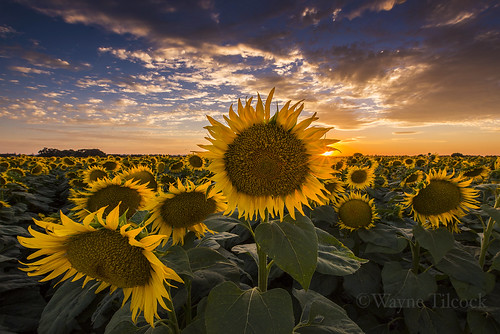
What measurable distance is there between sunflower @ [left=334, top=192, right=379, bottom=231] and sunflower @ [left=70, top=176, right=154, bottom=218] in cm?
260

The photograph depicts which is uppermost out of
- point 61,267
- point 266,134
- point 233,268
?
point 266,134

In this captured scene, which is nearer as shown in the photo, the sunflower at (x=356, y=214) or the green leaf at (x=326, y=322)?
the green leaf at (x=326, y=322)

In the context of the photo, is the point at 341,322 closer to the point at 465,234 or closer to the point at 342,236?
the point at 342,236

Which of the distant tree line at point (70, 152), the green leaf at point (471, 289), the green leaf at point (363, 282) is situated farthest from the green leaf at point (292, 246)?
the distant tree line at point (70, 152)

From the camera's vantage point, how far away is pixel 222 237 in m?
2.22

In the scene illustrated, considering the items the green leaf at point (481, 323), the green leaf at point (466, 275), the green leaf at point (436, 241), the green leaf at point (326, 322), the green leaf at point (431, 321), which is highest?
the green leaf at point (436, 241)

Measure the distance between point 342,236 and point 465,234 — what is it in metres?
1.86

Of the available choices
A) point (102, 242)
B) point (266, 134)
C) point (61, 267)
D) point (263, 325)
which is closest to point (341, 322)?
point (263, 325)

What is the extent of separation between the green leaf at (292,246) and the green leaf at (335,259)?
238 millimetres

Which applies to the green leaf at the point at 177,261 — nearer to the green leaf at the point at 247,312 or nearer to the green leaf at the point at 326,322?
the green leaf at the point at 247,312

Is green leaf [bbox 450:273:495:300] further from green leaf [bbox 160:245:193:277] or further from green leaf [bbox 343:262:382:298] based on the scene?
green leaf [bbox 160:245:193:277]

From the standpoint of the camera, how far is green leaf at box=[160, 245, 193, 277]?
141cm

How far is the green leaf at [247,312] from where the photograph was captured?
1.35 metres

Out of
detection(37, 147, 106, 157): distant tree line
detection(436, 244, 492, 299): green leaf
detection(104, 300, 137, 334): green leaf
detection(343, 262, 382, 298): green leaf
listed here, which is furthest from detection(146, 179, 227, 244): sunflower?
detection(37, 147, 106, 157): distant tree line
